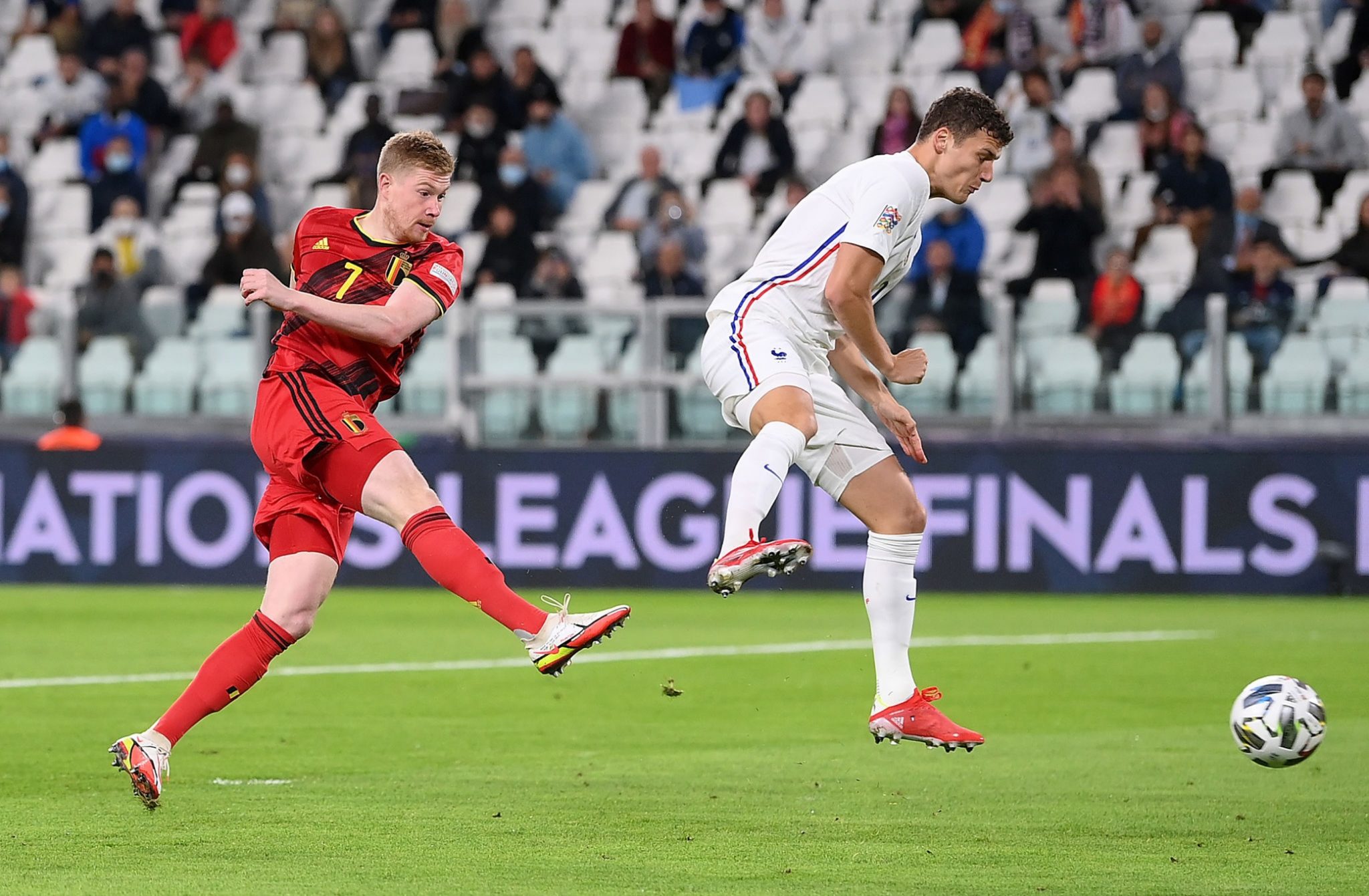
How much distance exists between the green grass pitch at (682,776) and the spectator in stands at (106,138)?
26.9ft

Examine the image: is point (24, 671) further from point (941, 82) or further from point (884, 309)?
point (941, 82)

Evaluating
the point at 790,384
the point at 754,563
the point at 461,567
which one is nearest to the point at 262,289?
the point at 461,567

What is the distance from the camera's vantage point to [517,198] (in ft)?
60.4

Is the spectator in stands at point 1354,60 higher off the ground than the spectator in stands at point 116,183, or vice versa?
the spectator in stands at point 1354,60

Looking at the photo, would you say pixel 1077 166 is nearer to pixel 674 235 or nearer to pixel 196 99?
pixel 674 235

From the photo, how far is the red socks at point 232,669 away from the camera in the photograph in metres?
6.69

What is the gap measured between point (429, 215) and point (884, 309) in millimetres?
8660

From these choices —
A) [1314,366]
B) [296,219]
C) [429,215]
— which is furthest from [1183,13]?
[429,215]

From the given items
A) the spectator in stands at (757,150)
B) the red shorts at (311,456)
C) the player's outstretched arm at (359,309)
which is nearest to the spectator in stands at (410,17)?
the spectator in stands at (757,150)

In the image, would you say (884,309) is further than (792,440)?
Yes

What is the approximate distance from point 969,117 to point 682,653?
5.61 meters

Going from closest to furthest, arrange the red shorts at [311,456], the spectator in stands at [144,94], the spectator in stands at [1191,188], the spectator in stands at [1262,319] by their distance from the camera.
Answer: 1. the red shorts at [311,456]
2. the spectator in stands at [1262,319]
3. the spectator in stands at [1191,188]
4. the spectator in stands at [144,94]

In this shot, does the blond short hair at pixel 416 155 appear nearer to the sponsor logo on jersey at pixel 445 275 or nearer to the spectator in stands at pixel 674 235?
the sponsor logo on jersey at pixel 445 275

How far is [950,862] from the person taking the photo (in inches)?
232
